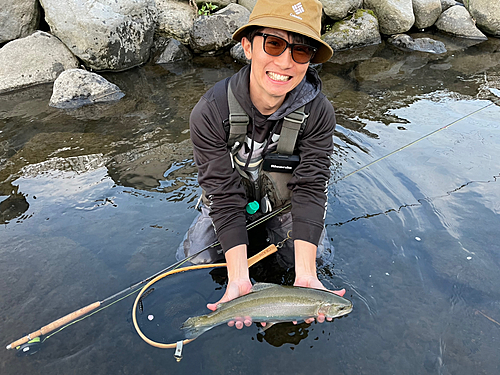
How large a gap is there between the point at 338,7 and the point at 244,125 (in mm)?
11266

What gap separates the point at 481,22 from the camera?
1483 cm

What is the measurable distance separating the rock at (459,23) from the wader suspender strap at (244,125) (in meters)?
14.8

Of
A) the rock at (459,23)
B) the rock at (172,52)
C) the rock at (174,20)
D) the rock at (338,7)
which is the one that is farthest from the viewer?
the rock at (459,23)

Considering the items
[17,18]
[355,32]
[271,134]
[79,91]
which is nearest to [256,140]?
[271,134]

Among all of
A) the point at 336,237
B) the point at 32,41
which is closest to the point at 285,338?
the point at 336,237

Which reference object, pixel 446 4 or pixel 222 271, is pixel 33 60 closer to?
pixel 222 271

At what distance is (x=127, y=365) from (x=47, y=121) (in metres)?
6.25

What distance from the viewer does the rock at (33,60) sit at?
30.1ft

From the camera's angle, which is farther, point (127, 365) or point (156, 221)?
point (156, 221)

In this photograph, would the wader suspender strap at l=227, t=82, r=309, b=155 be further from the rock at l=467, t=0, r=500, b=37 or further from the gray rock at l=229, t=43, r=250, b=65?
the rock at l=467, t=0, r=500, b=37

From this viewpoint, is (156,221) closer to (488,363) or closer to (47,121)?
(488,363)

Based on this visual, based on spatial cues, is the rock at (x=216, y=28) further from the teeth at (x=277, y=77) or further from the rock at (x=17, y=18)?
the teeth at (x=277, y=77)

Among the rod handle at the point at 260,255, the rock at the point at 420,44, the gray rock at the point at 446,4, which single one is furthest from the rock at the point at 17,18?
the gray rock at the point at 446,4

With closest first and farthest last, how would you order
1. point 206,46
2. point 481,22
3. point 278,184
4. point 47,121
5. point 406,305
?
point 406,305 < point 278,184 < point 47,121 < point 206,46 < point 481,22
